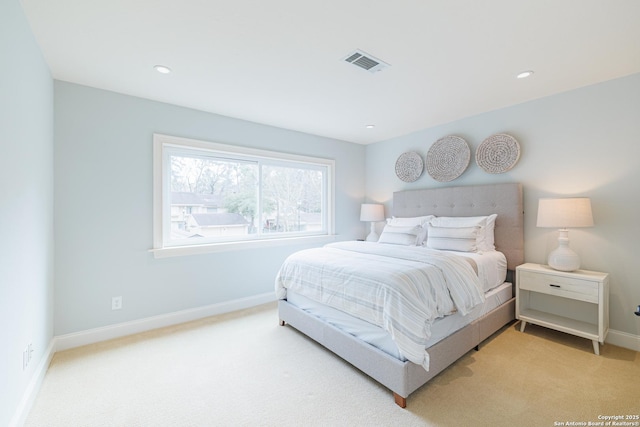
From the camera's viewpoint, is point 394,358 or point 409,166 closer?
point 394,358

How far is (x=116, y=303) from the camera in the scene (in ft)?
8.70

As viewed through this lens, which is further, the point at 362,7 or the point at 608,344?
the point at 608,344

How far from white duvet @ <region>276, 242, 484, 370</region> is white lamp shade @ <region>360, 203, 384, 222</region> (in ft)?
5.40

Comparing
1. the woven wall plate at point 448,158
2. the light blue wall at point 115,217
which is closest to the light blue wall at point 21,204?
the light blue wall at point 115,217

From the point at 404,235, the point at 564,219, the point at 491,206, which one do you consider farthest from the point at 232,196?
the point at 564,219

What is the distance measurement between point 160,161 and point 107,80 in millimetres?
803

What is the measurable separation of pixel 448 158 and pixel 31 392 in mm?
4387

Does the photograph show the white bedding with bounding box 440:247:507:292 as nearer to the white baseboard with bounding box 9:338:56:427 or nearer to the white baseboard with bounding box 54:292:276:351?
the white baseboard with bounding box 54:292:276:351

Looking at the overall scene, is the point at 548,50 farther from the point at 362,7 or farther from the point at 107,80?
the point at 107,80

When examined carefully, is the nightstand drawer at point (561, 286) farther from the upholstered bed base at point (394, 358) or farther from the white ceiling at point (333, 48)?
the white ceiling at point (333, 48)

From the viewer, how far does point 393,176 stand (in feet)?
14.3

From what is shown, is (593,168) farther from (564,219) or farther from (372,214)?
(372,214)

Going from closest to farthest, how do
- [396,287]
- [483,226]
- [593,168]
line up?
[396,287] < [593,168] < [483,226]

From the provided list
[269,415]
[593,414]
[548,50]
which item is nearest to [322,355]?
[269,415]
